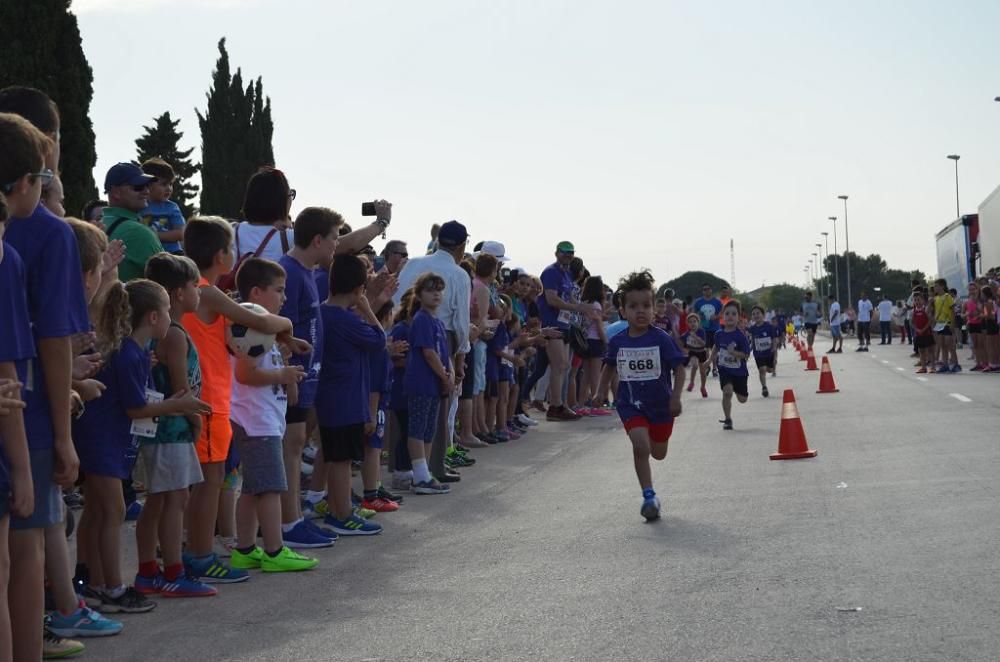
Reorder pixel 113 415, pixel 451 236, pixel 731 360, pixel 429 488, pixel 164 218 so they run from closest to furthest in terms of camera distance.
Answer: pixel 113 415
pixel 164 218
pixel 429 488
pixel 451 236
pixel 731 360

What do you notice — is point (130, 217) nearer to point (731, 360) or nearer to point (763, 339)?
point (731, 360)

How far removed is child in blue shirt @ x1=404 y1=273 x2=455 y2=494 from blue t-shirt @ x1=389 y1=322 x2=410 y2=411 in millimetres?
587

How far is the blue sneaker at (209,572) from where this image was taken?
296 inches

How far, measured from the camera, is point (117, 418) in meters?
6.72

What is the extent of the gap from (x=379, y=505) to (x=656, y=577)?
3.70m

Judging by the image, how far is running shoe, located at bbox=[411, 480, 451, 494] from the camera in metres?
11.3

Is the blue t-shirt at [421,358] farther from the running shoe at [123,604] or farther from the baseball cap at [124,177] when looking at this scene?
the running shoe at [123,604]

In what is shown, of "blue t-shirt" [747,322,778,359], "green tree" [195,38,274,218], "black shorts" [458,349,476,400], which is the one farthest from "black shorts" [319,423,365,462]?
"green tree" [195,38,274,218]

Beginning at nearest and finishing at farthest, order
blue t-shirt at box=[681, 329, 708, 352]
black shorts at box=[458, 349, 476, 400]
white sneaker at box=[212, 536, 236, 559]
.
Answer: white sneaker at box=[212, 536, 236, 559]
black shorts at box=[458, 349, 476, 400]
blue t-shirt at box=[681, 329, 708, 352]

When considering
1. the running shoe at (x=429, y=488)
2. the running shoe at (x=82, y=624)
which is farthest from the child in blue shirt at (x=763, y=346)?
the running shoe at (x=82, y=624)

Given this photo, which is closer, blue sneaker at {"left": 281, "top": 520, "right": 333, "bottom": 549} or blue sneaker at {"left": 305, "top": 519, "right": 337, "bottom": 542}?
blue sneaker at {"left": 281, "top": 520, "right": 333, "bottom": 549}

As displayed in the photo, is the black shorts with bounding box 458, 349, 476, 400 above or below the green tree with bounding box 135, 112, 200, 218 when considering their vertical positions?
below

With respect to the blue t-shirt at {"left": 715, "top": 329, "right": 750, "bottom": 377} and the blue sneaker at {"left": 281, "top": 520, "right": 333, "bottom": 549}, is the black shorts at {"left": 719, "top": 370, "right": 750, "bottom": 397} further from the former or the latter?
the blue sneaker at {"left": 281, "top": 520, "right": 333, "bottom": 549}

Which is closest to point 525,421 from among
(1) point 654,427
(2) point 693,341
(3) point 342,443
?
(1) point 654,427
